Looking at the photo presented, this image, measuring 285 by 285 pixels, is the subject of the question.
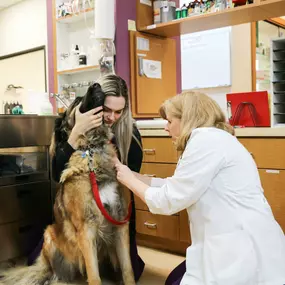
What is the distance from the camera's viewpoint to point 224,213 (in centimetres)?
134

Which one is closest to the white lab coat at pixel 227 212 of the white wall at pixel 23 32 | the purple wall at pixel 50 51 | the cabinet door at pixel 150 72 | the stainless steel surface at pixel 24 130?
the stainless steel surface at pixel 24 130

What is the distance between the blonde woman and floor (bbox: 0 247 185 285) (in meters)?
0.23

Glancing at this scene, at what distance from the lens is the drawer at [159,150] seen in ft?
8.77

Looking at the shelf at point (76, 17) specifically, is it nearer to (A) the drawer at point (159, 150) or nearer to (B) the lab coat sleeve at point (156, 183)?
(A) the drawer at point (159, 150)

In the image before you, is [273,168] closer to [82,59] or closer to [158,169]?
[158,169]

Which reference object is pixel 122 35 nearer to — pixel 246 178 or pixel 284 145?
pixel 284 145

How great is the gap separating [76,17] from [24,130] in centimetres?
132

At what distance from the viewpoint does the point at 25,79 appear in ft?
15.1

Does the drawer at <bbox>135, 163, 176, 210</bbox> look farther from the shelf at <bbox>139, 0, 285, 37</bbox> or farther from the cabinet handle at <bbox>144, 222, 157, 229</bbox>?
the shelf at <bbox>139, 0, 285, 37</bbox>

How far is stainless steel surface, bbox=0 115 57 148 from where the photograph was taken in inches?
100

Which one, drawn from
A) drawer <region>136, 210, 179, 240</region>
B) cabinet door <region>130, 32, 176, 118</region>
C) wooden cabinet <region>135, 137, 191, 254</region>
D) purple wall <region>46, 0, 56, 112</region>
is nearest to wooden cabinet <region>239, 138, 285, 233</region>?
wooden cabinet <region>135, 137, 191, 254</region>

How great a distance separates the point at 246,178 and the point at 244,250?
0.24 m

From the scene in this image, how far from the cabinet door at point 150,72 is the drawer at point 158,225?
0.92m

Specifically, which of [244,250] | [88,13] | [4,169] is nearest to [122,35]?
[88,13]
